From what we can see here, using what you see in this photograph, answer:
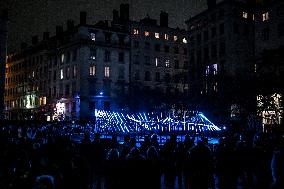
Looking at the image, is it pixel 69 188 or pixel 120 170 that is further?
pixel 120 170

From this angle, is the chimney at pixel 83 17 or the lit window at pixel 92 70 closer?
the lit window at pixel 92 70

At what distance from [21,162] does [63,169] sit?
→ 10.8 feet

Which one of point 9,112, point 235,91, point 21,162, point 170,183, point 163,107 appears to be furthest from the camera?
point 9,112

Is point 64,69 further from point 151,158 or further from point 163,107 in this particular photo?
point 151,158

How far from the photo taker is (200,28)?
6638 centimetres

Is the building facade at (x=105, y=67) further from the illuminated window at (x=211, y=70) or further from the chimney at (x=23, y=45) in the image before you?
the chimney at (x=23, y=45)

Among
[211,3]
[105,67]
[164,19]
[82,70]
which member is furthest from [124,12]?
[211,3]

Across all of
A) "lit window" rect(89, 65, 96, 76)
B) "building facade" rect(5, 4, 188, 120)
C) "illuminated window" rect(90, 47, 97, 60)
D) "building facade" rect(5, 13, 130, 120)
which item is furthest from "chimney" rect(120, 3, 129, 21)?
"lit window" rect(89, 65, 96, 76)

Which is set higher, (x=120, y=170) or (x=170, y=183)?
(x=120, y=170)

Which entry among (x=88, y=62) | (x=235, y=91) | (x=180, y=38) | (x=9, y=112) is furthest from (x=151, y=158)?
(x=9, y=112)

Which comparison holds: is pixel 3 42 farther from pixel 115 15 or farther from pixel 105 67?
pixel 115 15

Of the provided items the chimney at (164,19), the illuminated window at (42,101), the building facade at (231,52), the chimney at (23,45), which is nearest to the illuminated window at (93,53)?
the chimney at (164,19)

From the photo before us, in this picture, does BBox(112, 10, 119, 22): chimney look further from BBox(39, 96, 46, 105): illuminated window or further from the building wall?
the building wall

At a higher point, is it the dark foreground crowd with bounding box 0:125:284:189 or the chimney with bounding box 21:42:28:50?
the chimney with bounding box 21:42:28:50
